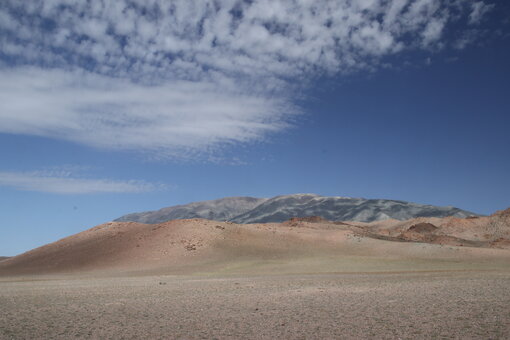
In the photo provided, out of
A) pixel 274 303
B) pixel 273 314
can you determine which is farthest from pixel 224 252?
pixel 273 314

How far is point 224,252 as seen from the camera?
4066cm

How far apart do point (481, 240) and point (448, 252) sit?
34.6m

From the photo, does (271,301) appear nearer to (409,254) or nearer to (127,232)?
(409,254)

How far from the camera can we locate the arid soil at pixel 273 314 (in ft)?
32.2

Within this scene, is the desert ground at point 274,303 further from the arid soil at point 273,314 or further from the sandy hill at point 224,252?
the sandy hill at point 224,252

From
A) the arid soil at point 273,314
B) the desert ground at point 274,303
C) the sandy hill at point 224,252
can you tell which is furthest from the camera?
the sandy hill at point 224,252

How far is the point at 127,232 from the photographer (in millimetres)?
49781

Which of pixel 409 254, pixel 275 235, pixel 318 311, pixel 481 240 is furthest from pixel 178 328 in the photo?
pixel 481 240

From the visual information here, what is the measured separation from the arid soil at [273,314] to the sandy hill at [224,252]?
15.3 meters

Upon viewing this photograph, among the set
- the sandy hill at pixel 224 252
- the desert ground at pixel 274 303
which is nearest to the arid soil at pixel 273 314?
the desert ground at pixel 274 303

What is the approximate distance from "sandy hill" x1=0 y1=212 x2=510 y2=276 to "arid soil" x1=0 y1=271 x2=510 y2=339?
15.3m

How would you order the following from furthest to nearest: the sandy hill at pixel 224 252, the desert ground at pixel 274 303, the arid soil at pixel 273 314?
the sandy hill at pixel 224 252 → the desert ground at pixel 274 303 → the arid soil at pixel 273 314

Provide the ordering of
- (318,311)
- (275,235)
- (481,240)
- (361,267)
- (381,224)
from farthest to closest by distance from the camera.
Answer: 1. (381,224)
2. (481,240)
3. (275,235)
4. (361,267)
5. (318,311)

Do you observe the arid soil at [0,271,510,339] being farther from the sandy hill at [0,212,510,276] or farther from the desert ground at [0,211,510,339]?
the sandy hill at [0,212,510,276]
